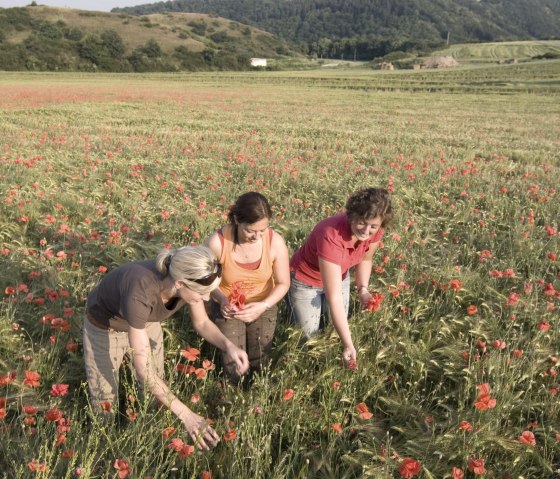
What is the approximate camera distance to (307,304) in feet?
13.0

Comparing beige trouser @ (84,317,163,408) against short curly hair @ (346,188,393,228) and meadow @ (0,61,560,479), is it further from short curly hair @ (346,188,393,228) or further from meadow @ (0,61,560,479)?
short curly hair @ (346,188,393,228)

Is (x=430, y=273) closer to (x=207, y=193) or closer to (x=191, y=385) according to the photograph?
(x=191, y=385)

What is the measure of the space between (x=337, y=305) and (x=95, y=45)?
9026 centimetres

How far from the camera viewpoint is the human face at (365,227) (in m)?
3.47

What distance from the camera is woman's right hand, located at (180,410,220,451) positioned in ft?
8.08

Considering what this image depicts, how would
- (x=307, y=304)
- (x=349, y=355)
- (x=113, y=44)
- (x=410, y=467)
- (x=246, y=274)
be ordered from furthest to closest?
(x=113, y=44), (x=307, y=304), (x=246, y=274), (x=349, y=355), (x=410, y=467)

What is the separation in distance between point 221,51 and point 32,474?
96.9 meters

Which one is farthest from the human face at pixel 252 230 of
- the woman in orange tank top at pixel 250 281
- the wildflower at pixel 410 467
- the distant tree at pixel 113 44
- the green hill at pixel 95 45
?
the distant tree at pixel 113 44

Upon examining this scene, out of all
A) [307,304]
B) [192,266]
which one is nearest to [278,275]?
[307,304]

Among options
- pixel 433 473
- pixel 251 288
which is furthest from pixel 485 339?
pixel 251 288

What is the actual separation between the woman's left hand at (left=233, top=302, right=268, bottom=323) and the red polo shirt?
61 centimetres

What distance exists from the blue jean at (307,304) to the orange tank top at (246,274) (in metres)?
0.30

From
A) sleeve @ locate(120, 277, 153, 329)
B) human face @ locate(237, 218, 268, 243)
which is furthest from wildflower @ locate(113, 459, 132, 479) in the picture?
human face @ locate(237, 218, 268, 243)

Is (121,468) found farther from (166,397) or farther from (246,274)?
(246,274)
